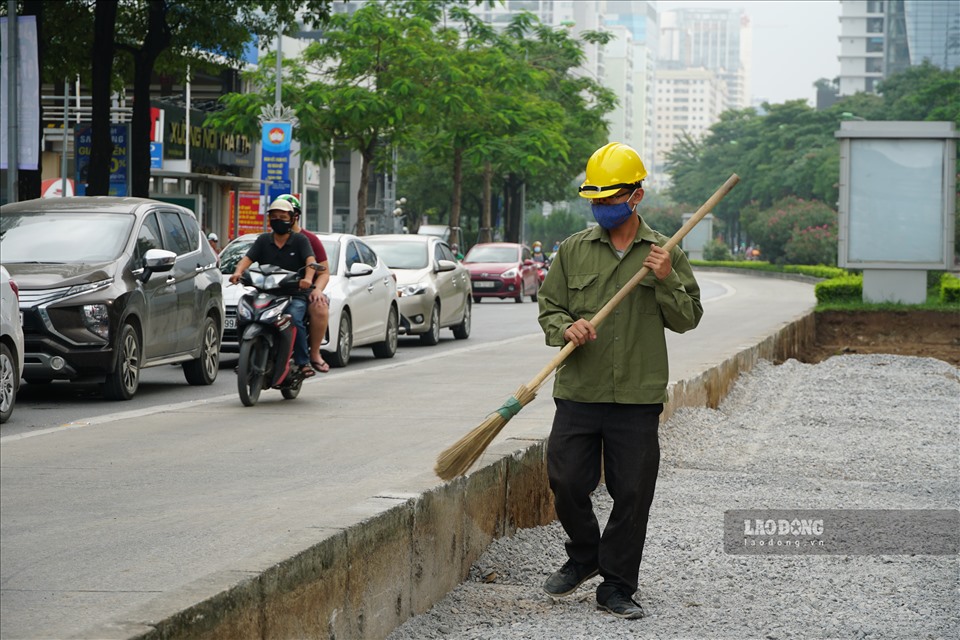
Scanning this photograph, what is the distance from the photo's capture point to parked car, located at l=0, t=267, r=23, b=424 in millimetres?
11336

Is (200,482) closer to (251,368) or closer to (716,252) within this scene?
(251,368)

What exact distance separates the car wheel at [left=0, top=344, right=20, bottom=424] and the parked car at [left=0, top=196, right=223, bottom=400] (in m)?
1.01

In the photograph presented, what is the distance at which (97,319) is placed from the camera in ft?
41.3

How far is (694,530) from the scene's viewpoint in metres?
7.31

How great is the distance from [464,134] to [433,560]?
39.2 m

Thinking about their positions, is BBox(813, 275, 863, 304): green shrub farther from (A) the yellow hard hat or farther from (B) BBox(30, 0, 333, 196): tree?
(A) the yellow hard hat

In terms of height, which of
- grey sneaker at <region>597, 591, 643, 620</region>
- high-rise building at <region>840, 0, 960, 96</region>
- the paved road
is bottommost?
the paved road

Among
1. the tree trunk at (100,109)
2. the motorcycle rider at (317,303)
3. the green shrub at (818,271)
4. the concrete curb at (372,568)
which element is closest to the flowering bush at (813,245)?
the green shrub at (818,271)

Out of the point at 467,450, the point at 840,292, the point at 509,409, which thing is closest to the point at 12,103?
the point at 840,292

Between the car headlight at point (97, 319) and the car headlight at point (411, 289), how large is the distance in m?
8.07

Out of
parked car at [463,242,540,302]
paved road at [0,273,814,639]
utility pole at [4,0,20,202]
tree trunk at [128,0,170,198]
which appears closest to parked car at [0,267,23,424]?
paved road at [0,273,814,639]

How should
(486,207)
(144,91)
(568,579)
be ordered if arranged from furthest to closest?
(486,207), (144,91), (568,579)

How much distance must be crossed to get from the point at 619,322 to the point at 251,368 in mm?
7444

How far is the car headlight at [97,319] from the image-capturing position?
1259cm
